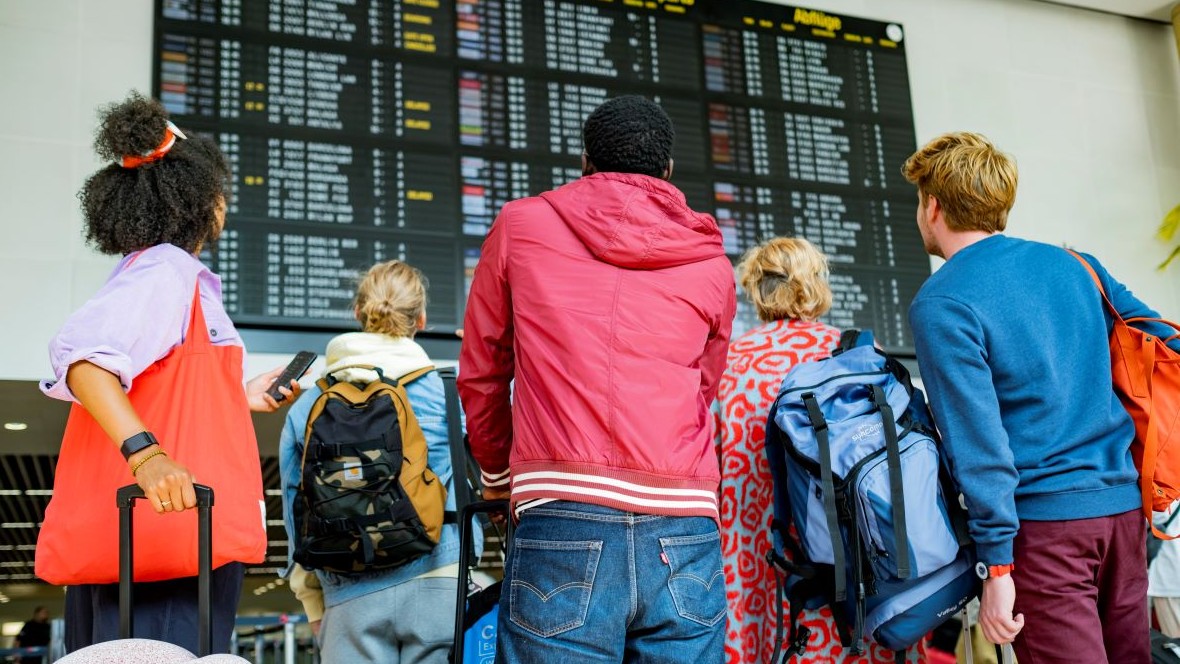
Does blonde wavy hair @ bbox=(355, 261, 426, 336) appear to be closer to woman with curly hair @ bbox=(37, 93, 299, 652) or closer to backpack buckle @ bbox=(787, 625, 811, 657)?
woman with curly hair @ bbox=(37, 93, 299, 652)

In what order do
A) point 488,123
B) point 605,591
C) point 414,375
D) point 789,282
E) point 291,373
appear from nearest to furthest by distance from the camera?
point 605,591 < point 291,373 < point 789,282 < point 414,375 < point 488,123

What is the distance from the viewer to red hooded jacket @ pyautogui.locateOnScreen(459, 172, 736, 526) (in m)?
1.83

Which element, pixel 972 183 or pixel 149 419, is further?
pixel 972 183

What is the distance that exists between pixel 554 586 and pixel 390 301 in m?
1.69

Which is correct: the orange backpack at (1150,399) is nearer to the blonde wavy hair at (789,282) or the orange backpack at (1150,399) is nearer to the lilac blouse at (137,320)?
the blonde wavy hair at (789,282)

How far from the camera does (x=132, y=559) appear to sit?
6.08 feet

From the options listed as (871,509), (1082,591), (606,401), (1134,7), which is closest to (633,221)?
(606,401)

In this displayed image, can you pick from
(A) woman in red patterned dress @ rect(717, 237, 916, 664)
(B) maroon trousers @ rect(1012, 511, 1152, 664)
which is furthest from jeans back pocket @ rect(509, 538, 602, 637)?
(A) woman in red patterned dress @ rect(717, 237, 916, 664)

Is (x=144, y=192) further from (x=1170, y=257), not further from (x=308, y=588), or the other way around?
(x=1170, y=257)

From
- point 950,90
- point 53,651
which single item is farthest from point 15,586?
point 950,90

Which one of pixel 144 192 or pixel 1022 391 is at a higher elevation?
pixel 144 192

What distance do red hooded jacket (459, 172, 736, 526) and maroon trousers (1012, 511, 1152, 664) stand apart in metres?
0.71

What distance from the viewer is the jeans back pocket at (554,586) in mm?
1750

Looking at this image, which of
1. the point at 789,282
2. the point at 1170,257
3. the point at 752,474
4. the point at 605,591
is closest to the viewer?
the point at 605,591
